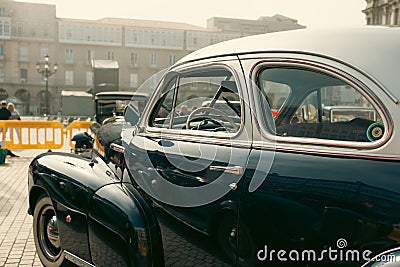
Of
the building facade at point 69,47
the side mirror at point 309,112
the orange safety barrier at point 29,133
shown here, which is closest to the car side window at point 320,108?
the side mirror at point 309,112

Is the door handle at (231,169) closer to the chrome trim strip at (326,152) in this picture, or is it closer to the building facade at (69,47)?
the chrome trim strip at (326,152)

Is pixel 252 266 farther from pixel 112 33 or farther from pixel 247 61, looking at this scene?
pixel 112 33

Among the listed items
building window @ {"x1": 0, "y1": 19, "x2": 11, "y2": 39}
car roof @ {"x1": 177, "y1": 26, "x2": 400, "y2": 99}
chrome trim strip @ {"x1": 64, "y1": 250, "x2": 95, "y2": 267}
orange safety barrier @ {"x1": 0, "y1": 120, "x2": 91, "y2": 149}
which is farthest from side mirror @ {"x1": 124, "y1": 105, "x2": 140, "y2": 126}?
building window @ {"x1": 0, "y1": 19, "x2": 11, "y2": 39}

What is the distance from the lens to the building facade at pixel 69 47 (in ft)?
226

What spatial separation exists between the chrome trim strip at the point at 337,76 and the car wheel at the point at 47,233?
2.32 metres

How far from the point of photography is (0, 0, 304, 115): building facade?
68.8 m

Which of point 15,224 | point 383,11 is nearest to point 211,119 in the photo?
point 15,224

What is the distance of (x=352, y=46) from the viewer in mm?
2221

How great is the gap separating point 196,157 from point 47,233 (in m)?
2.13

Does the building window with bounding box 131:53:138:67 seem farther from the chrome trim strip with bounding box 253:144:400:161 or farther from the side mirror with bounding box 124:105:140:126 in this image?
the chrome trim strip with bounding box 253:144:400:161

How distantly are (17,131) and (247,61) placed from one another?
1204 centimetres

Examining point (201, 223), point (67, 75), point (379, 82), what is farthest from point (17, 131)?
point (67, 75)

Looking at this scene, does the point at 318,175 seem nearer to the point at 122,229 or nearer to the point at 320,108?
the point at 320,108

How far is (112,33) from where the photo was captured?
72.9 m
